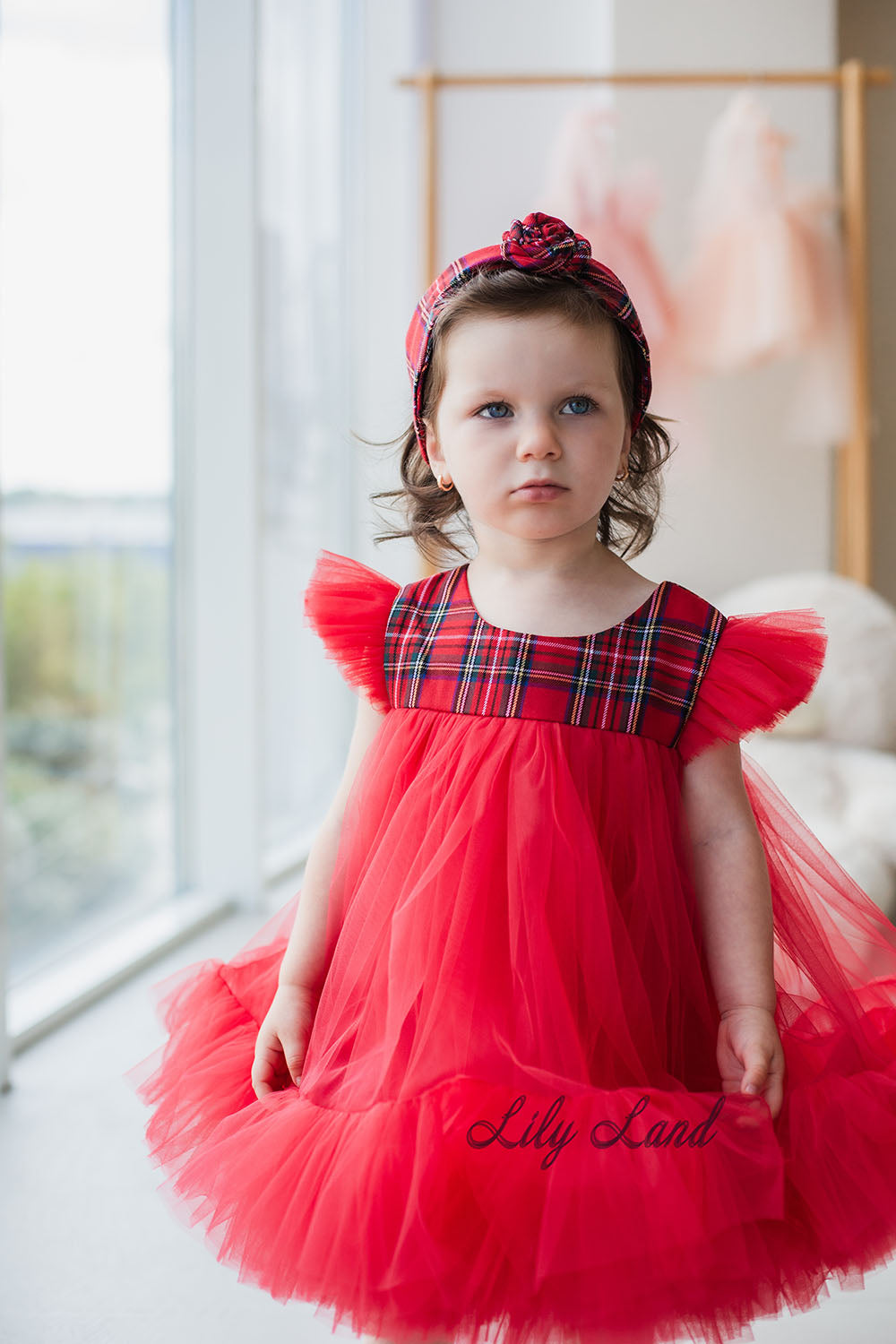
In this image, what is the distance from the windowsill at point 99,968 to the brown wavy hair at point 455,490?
93cm

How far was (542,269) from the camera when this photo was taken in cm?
91

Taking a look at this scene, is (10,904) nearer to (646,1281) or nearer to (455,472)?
(455,472)

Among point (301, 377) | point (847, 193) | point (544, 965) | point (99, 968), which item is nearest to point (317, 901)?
point (544, 965)

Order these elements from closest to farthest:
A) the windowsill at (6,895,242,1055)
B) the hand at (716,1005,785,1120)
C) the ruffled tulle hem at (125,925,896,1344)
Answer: the ruffled tulle hem at (125,925,896,1344), the hand at (716,1005,785,1120), the windowsill at (6,895,242,1055)

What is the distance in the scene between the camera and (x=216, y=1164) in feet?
2.62

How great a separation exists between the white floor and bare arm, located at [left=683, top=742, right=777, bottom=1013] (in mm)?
457

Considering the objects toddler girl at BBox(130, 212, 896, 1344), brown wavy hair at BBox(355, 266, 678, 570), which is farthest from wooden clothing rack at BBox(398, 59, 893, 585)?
toddler girl at BBox(130, 212, 896, 1344)

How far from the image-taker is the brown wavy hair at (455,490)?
91 centimetres

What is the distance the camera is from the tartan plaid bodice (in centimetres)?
93

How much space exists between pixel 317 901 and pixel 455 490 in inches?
15.6

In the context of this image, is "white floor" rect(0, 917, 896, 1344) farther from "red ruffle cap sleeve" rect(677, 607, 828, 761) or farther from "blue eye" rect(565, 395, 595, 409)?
"blue eye" rect(565, 395, 595, 409)

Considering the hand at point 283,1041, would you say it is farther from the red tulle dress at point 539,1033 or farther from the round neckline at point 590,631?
the round neckline at point 590,631

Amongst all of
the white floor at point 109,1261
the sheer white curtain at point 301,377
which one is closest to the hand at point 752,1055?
the white floor at point 109,1261

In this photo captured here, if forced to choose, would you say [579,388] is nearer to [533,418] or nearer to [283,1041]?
[533,418]
